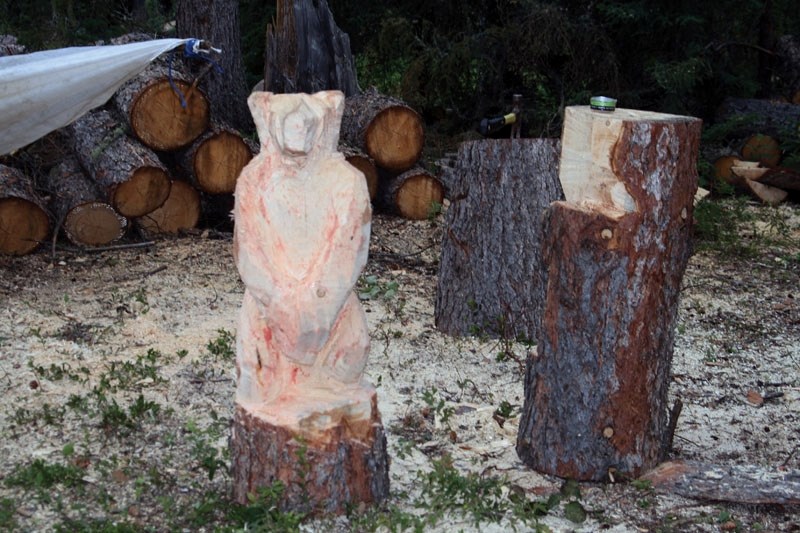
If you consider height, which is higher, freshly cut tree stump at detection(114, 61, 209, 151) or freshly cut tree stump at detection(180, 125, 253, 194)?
freshly cut tree stump at detection(114, 61, 209, 151)

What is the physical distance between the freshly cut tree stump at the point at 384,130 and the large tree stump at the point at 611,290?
4.04m

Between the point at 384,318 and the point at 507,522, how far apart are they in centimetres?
237

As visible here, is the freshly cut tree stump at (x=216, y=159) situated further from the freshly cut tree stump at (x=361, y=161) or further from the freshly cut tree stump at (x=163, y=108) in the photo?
the freshly cut tree stump at (x=361, y=161)

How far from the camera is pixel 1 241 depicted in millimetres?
6672

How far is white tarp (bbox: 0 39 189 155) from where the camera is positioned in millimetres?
5484

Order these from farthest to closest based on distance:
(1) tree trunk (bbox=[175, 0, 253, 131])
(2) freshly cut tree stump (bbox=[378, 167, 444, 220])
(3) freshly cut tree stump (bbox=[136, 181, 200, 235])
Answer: (1) tree trunk (bbox=[175, 0, 253, 131]) < (2) freshly cut tree stump (bbox=[378, 167, 444, 220]) < (3) freshly cut tree stump (bbox=[136, 181, 200, 235])

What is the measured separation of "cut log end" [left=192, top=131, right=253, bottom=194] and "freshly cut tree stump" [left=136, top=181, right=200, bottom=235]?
15 centimetres

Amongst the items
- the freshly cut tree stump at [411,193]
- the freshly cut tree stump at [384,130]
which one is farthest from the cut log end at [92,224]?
the freshly cut tree stump at [411,193]

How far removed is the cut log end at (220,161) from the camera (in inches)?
277

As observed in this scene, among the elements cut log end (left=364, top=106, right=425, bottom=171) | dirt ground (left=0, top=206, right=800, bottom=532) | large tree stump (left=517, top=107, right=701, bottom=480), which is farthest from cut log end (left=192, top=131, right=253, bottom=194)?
large tree stump (left=517, top=107, right=701, bottom=480)

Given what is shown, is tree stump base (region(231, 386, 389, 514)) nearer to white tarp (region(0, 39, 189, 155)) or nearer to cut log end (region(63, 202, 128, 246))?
white tarp (region(0, 39, 189, 155))

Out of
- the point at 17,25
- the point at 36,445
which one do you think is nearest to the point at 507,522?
the point at 36,445

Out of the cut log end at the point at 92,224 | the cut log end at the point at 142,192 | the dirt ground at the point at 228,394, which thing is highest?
the cut log end at the point at 142,192

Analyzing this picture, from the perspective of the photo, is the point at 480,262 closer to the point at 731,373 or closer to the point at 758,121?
the point at 731,373
